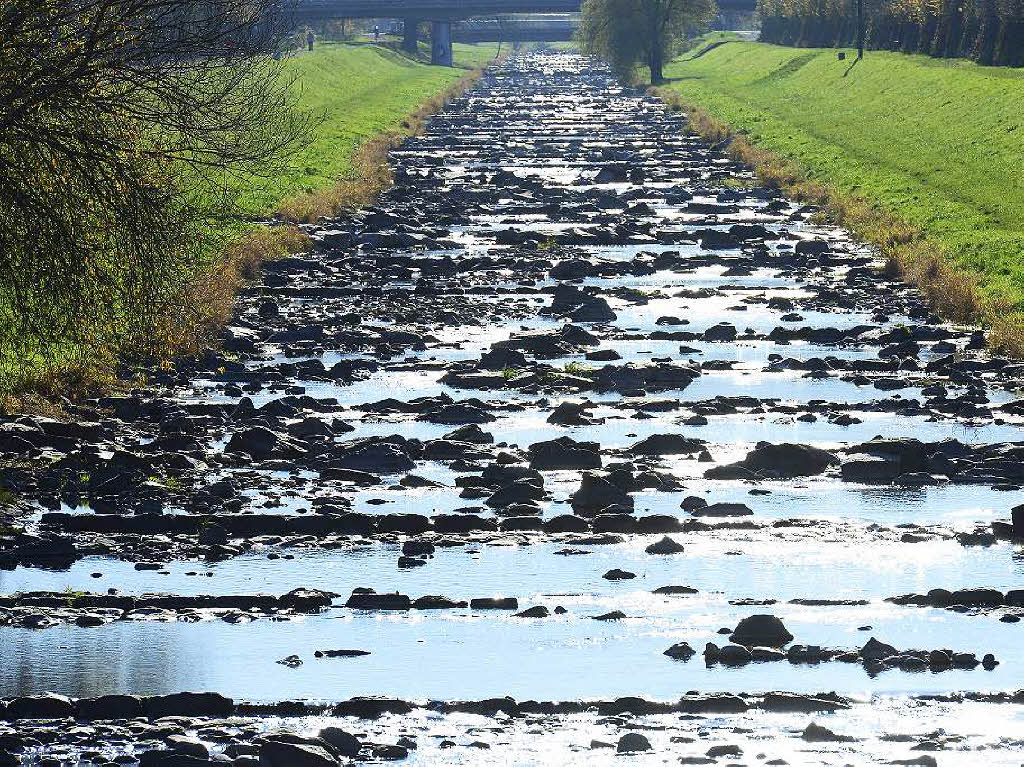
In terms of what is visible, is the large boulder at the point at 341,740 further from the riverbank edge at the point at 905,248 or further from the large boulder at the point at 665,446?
the riverbank edge at the point at 905,248

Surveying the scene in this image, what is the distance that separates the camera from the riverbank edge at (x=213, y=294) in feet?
83.8

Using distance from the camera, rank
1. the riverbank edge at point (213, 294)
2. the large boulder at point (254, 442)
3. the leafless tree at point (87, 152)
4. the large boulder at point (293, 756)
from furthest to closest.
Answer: the riverbank edge at point (213, 294) < the large boulder at point (254, 442) < the leafless tree at point (87, 152) < the large boulder at point (293, 756)

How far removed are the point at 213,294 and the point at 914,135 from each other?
1636 inches

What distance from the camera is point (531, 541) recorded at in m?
19.9

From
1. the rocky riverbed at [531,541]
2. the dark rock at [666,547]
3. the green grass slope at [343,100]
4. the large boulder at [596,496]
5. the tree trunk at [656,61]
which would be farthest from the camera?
the tree trunk at [656,61]

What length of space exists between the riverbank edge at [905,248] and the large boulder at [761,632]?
14.2 meters

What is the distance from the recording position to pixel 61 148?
64.2 feet

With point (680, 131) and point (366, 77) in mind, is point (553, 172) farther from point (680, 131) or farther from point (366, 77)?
point (366, 77)

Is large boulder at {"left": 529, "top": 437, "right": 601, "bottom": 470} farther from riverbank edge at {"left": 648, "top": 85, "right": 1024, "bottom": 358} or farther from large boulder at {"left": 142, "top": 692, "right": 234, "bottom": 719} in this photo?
riverbank edge at {"left": 648, "top": 85, "right": 1024, "bottom": 358}

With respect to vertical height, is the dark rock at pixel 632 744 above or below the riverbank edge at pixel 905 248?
below

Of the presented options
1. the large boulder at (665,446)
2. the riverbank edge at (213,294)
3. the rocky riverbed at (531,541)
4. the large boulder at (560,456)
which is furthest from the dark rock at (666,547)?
the riverbank edge at (213,294)

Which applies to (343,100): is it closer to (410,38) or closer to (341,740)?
(410,38)

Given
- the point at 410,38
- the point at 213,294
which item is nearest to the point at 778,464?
the point at 213,294

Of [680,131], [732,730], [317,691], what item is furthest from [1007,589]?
[680,131]
